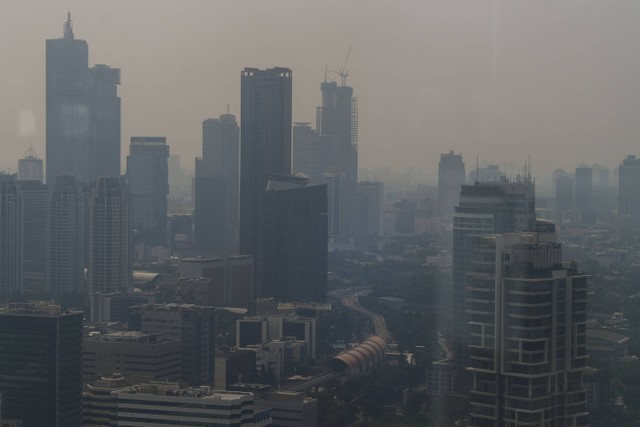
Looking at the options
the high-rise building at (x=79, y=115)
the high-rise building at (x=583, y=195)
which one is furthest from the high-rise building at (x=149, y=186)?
the high-rise building at (x=583, y=195)

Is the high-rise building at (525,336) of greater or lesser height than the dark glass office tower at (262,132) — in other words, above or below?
below

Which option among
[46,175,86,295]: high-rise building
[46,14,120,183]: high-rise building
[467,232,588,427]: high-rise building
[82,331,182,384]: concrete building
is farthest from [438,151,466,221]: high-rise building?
[46,14,120,183]: high-rise building

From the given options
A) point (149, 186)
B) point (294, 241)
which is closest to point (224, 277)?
point (294, 241)

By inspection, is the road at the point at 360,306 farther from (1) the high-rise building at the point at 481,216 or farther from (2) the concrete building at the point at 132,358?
(2) the concrete building at the point at 132,358

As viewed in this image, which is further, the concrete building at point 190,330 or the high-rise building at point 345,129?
the high-rise building at point 345,129

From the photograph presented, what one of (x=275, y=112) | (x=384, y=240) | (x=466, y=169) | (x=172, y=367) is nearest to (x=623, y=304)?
(x=466, y=169)

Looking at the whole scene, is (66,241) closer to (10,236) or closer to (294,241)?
(10,236)

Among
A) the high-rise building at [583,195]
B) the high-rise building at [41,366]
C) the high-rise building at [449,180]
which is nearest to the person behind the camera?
the high-rise building at [41,366]
